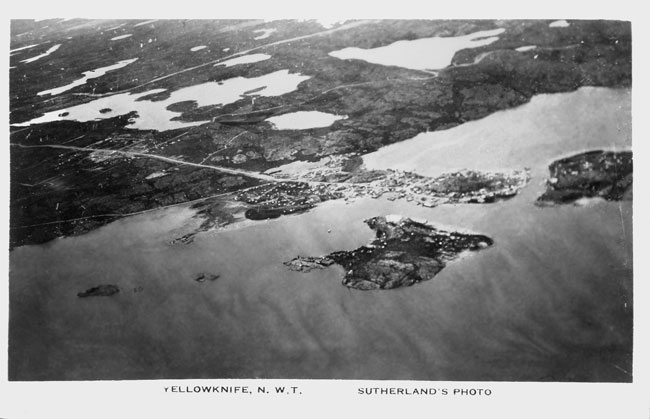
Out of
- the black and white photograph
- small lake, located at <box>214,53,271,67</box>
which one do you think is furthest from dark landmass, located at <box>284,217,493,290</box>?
small lake, located at <box>214,53,271,67</box>

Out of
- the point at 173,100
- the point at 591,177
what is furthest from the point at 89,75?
the point at 591,177

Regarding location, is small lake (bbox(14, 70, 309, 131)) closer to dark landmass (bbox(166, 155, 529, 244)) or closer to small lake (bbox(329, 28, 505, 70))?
small lake (bbox(329, 28, 505, 70))

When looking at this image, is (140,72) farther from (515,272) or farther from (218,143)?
(515,272)

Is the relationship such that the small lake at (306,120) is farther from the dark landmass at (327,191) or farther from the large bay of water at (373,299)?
the large bay of water at (373,299)

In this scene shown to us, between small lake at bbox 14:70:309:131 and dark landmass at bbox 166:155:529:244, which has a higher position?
small lake at bbox 14:70:309:131

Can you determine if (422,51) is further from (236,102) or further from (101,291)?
(101,291)
